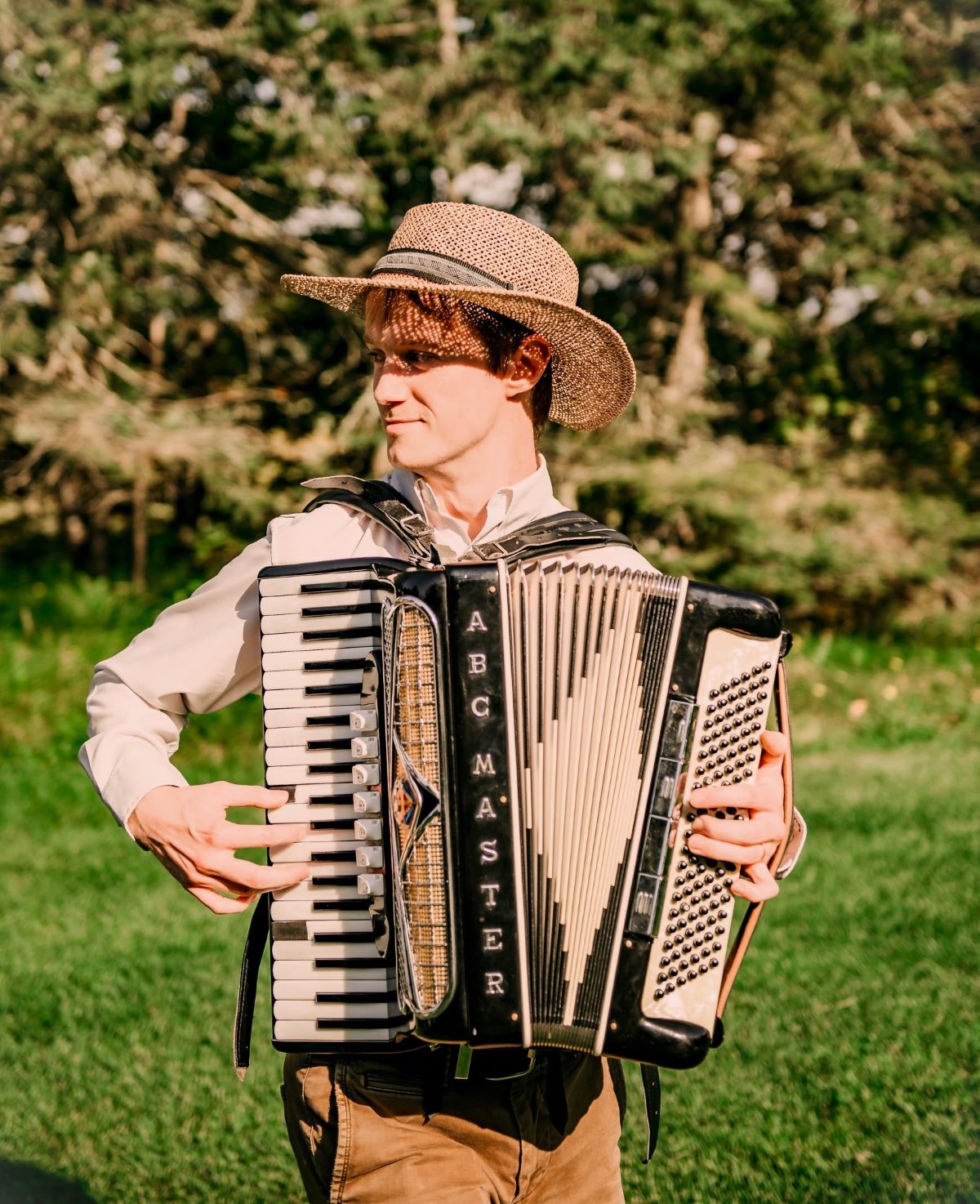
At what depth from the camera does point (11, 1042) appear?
4.47m

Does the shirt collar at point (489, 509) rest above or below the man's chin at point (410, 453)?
below

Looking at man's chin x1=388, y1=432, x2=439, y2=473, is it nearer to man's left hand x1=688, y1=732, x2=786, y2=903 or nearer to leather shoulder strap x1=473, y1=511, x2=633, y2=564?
leather shoulder strap x1=473, y1=511, x2=633, y2=564

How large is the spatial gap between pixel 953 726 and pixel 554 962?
8181 mm

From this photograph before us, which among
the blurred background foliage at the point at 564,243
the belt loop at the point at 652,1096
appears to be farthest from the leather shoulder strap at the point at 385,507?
the blurred background foliage at the point at 564,243

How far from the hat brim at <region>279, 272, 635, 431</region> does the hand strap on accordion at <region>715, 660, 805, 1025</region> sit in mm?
624

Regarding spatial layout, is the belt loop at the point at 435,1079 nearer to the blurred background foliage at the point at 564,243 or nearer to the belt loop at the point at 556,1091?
the belt loop at the point at 556,1091

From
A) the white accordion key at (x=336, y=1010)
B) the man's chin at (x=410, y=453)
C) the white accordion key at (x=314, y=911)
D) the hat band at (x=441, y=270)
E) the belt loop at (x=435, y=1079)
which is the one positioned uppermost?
the hat band at (x=441, y=270)

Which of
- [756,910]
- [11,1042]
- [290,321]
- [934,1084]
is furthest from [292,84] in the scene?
[756,910]

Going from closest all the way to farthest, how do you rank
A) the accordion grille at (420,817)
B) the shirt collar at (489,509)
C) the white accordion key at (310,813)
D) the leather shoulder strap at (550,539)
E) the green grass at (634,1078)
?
1. the accordion grille at (420,817)
2. the white accordion key at (310,813)
3. the leather shoulder strap at (550,539)
4. the shirt collar at (489,509)
5. the green grass at (634,1078)

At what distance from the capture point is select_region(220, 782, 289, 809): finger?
181 centimetres

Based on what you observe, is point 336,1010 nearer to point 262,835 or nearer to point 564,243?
point 262,835

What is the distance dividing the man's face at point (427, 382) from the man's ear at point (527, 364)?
0.22 ft

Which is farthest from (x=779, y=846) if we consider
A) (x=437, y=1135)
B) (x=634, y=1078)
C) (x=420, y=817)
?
(x=634, y=1078)

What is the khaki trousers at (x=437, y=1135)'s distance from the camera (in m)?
1.89
